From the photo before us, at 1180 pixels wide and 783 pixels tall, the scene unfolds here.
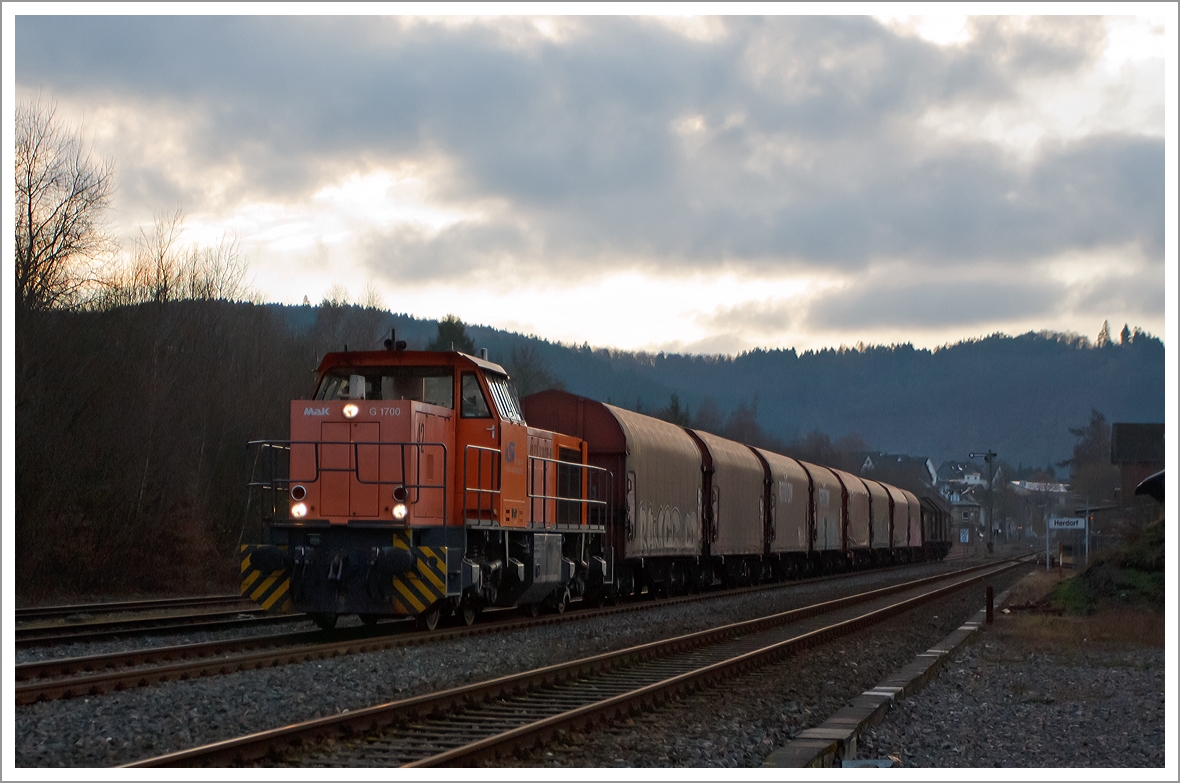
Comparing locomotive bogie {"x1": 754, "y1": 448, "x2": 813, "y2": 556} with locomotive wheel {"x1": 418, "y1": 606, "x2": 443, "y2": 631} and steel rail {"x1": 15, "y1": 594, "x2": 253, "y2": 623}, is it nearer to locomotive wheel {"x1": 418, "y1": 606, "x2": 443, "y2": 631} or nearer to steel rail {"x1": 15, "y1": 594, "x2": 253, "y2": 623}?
steel rail {"x1": 15, "y1": 594, "x2": 253, "y2": 623}

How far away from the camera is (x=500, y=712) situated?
9531mm

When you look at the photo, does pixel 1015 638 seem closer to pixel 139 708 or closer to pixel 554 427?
pixel 554 427

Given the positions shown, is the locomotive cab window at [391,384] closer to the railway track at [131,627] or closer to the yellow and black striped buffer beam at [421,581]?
the yellow and black striped buffer beam at [421,581]

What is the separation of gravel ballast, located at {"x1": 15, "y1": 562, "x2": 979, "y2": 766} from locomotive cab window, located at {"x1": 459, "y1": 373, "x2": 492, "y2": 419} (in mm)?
2977

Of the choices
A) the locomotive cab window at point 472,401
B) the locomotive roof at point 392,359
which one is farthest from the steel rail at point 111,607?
the locomotive cab window at point 472,401

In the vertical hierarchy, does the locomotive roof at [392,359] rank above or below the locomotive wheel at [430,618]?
above

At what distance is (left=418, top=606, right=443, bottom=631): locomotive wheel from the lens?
49.0 feet

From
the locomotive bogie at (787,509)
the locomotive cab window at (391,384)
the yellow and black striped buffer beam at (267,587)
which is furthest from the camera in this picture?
the locomotive bogie at (787,509)

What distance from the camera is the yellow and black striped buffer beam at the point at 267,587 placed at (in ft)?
45.8

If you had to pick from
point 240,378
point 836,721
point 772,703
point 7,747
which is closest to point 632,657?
point 772,703

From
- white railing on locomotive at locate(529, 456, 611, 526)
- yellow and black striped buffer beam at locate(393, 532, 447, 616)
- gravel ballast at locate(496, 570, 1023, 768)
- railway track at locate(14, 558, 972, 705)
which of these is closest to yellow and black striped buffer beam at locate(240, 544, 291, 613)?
railway track at locate(14, 558, 972, 705)

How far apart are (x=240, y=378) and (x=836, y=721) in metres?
32.1

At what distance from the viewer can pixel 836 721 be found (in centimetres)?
934

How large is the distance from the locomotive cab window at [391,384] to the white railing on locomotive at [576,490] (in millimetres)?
2054
